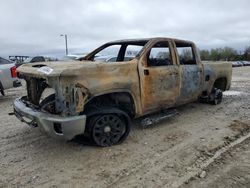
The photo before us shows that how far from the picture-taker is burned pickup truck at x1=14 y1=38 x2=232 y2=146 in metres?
3.74

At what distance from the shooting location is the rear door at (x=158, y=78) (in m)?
4.74

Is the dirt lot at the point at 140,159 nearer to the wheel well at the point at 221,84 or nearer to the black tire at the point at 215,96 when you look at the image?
the black tire at the point at 215,96

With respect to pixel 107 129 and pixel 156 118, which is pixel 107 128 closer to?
pixel 107 129

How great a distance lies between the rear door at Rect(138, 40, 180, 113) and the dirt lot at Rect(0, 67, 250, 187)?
21.7 inches

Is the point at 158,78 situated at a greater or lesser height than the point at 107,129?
greater

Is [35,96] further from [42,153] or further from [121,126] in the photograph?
[121,126]

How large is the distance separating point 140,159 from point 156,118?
1.52 meters

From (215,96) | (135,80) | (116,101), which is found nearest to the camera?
(135,80)

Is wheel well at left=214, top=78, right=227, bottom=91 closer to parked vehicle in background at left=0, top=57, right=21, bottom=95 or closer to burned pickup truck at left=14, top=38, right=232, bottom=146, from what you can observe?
burned pickup truck at left=14, top=38, right=232, bottom=146

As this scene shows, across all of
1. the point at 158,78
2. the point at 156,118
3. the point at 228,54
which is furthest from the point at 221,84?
the point at 228,54

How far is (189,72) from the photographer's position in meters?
5.75

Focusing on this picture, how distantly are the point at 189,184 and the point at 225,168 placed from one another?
27.2 inches

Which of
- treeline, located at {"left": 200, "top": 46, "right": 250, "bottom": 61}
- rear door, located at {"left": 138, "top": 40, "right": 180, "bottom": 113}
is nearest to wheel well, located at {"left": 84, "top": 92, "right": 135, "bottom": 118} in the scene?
rear door, located at {"left": 138, "top": 40, "right": 180, "bottom": 113}

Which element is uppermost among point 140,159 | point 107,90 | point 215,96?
point 107,90
